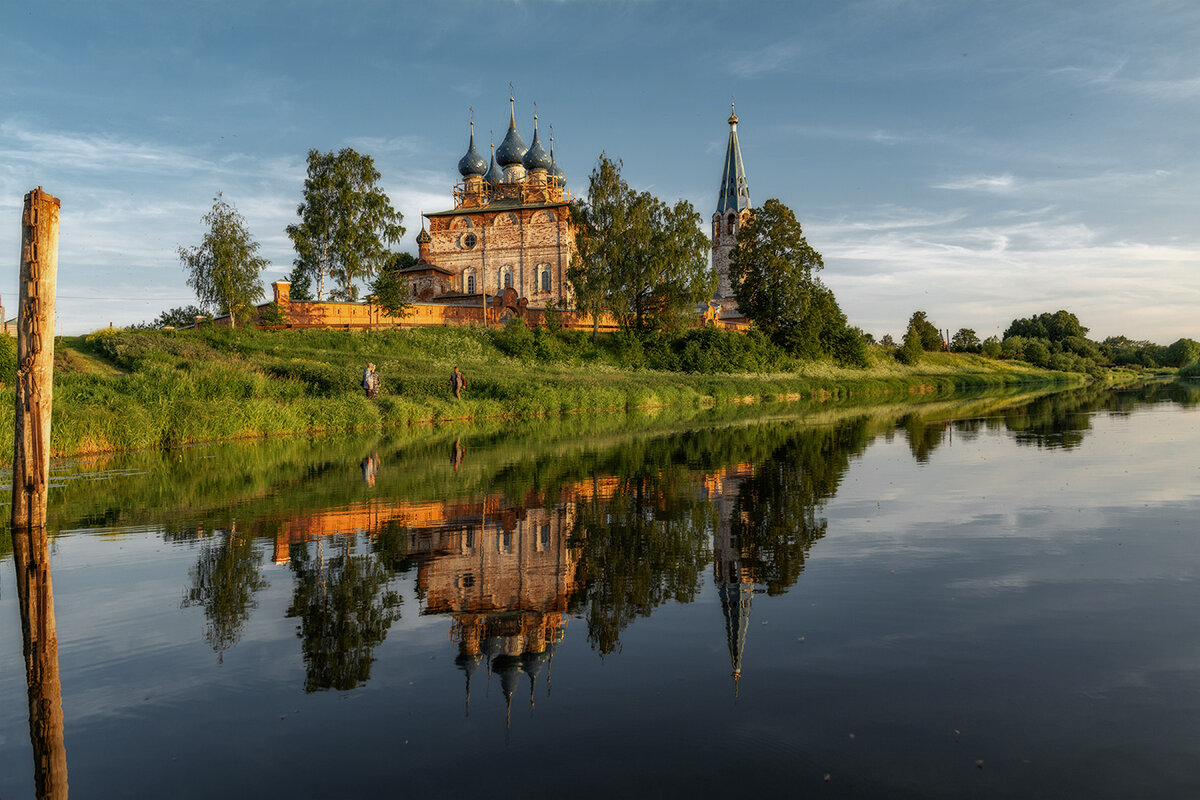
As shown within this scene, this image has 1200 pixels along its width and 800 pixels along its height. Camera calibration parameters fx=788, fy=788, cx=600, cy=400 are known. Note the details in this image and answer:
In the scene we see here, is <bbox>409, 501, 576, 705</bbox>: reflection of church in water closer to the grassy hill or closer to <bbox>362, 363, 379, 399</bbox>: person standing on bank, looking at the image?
the grassy hill

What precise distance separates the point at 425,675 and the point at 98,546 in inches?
237

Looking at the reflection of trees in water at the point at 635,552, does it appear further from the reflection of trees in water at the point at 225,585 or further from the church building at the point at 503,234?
the church building at the point at 503,234

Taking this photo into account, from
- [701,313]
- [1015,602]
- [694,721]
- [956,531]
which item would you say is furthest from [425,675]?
[701,313]

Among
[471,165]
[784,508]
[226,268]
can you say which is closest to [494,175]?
[471,165]

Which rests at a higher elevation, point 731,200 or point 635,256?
point 731,200

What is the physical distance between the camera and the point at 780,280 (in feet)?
200

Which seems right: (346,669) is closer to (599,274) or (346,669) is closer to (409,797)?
(409,797)

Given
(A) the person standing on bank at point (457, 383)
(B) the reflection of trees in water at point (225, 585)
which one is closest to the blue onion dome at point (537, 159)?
(A) the person standing on bank at point (457, 383)

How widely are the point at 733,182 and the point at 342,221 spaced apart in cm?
5754

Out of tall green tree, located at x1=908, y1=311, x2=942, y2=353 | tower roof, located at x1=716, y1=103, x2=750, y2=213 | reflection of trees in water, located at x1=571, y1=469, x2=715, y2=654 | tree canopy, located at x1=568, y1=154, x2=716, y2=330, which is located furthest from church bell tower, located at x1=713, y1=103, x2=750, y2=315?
reflection of trees in water, located at x1=571, y1=469, x2=715, y2=654

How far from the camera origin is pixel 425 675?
5031mm

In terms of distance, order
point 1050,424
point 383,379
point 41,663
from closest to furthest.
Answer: point 41,663 < point 1050,424 < point 383,379

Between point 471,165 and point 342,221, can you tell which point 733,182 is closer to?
point 471,165

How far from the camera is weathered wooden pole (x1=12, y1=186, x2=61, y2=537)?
876cm
